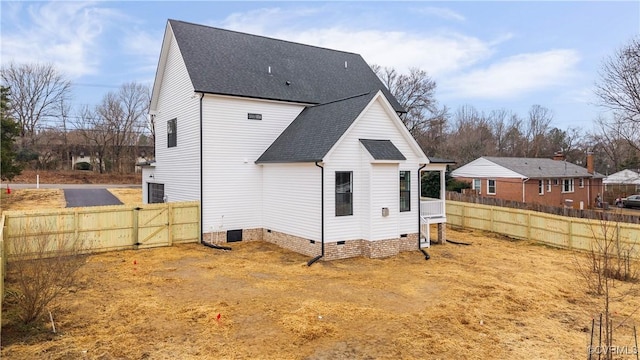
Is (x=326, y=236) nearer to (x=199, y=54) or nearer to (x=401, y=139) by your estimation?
(x=401, y=139)

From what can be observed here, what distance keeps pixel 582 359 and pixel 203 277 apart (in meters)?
9.29

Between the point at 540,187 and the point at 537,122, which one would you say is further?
the point at 537,122

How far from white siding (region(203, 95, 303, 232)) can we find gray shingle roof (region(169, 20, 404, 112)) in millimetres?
714

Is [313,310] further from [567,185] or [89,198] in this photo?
[567,185]

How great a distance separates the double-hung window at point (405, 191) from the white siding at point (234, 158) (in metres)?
6.09

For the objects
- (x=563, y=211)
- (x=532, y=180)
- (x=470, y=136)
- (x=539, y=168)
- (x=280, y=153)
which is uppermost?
(x=470, y=136)

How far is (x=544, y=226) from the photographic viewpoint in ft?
58.0

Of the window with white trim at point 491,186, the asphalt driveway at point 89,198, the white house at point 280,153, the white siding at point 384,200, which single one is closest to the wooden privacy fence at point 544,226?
the white house at point 280,153

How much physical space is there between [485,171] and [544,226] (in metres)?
18.4

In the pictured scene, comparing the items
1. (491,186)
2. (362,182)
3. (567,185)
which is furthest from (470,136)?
(362,182)

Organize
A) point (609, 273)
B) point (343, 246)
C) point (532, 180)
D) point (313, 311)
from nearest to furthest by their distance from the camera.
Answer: point (313, 311) → point (609, 273) → point (343, 246) → point (532, 180)

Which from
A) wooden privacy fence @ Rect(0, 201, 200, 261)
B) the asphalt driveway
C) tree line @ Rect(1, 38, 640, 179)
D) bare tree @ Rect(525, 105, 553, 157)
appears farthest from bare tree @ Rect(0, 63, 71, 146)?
bare tree @ Rect(525, 105, 553, 157)

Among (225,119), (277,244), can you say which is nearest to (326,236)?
(277,244)

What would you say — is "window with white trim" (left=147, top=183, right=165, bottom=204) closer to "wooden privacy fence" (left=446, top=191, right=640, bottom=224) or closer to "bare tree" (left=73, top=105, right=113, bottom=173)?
"wooden privacy fence" (left=446, top=191, right=640, bottom=224)
